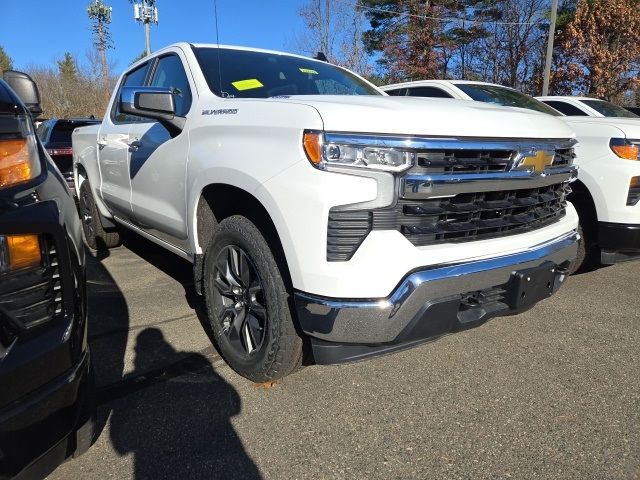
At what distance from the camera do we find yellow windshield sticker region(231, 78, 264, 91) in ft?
10.2

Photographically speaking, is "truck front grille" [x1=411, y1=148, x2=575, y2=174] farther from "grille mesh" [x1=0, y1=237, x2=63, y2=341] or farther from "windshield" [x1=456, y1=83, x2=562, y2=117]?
"windshield" [x1=456, y1=83, x2=562, y2=117]

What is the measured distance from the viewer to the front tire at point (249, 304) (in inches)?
90.3

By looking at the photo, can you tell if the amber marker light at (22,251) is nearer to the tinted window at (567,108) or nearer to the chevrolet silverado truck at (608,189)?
the chevrolet silverado truck at (608,189)

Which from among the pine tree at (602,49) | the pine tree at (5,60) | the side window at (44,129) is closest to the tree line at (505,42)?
the pine tree at (602,49)

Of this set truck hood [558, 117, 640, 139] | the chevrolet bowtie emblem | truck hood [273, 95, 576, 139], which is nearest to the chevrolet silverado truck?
truck hood [558, 117, 640, 139]

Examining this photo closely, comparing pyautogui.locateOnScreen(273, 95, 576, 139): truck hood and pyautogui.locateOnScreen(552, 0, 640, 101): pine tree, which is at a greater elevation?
pyautogui.locateOnScreen(552, 0, 640, 101): pine tree

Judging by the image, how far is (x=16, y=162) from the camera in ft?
4.93

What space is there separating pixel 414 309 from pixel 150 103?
1912 millimetres

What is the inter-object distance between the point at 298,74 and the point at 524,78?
1022 inches

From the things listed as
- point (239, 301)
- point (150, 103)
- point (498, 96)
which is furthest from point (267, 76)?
point (498, 96)

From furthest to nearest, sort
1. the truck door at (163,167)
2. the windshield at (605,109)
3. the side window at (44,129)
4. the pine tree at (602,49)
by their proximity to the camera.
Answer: the pine tree at (602,49) < the side window at (44,129) < the windshield at (605,109) < the truck door at (163,167)

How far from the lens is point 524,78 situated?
2603 centimetres

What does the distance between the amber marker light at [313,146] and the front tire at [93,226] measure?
384 cm

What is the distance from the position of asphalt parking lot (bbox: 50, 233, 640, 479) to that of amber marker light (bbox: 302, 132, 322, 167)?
1.23m
